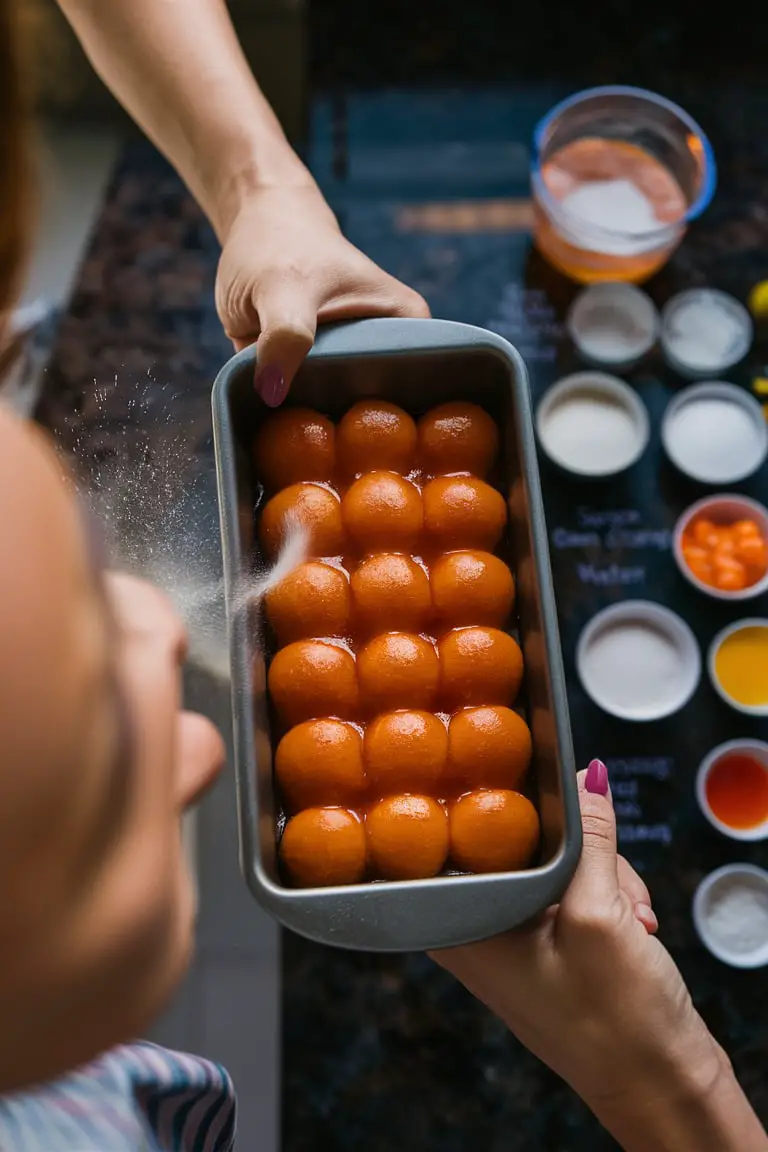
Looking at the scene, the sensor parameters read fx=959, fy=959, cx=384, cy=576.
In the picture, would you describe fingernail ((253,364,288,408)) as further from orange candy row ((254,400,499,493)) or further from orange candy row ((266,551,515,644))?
orange candy row ((266,551,515,644))

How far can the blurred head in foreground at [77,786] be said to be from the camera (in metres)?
0.28

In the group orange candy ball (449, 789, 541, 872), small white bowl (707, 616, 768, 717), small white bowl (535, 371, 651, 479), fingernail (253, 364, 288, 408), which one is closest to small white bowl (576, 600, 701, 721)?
small white bowl (707, 616, 768, 717)

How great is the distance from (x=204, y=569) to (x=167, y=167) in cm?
85

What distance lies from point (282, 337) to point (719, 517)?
0.66 m

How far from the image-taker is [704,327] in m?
1.25

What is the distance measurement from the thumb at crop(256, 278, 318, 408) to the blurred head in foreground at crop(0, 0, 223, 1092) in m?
0.40

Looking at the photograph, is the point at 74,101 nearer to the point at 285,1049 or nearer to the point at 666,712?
the point at 666,712

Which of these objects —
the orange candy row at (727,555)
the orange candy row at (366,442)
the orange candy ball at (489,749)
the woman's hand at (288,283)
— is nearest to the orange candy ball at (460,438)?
the orange candy row at (366,442)

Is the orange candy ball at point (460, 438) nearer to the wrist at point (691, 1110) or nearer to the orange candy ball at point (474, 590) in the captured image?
the orange candy ball at point (474, 590)

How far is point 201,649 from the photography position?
68 centimetres

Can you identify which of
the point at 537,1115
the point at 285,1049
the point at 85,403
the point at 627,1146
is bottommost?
the point at 537,1115

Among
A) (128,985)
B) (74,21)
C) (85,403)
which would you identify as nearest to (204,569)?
(85,403)

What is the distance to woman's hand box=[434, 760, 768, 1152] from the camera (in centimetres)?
76

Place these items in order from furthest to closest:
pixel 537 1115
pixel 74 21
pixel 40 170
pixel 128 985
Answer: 1. pixel 537 1115
2. pixel 74 21
3. pixel 40 170
4. pixel 128 985
